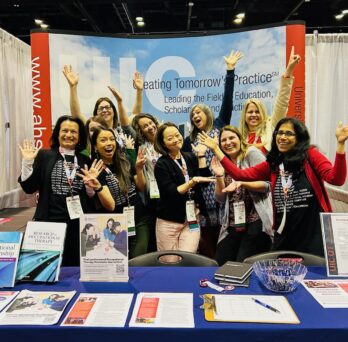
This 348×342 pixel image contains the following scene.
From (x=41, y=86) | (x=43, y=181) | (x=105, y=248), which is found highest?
(x=41, y=86)

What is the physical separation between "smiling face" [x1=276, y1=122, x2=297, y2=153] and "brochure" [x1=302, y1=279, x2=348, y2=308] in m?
0.90

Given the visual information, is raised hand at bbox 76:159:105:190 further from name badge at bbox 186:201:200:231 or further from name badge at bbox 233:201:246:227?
name badge at bbox 233:201:246:227

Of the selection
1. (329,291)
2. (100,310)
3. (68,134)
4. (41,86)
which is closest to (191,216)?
(68,134)

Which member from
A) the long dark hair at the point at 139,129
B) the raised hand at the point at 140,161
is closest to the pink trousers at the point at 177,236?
the raised hand at the point at 140,161

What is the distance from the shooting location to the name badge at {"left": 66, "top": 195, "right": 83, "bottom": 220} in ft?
7.84

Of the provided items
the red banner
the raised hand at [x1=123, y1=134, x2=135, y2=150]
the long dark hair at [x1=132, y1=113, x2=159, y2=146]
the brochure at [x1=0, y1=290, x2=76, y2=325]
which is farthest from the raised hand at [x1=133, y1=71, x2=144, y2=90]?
the brochure at [x1=0, y1=290, x2=76, y2=325]

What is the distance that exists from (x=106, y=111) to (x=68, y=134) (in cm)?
91

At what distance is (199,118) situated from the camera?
3.30 meters

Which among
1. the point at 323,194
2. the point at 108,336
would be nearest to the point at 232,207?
the point at 323,194

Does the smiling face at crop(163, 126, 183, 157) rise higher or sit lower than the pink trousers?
higher

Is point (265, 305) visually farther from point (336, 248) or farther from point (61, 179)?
point (61, 179)

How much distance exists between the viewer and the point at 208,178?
110 inches

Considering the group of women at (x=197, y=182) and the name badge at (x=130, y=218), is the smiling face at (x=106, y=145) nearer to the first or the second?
the group of women at (x=197, y=182)

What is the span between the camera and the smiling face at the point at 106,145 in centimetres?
259
